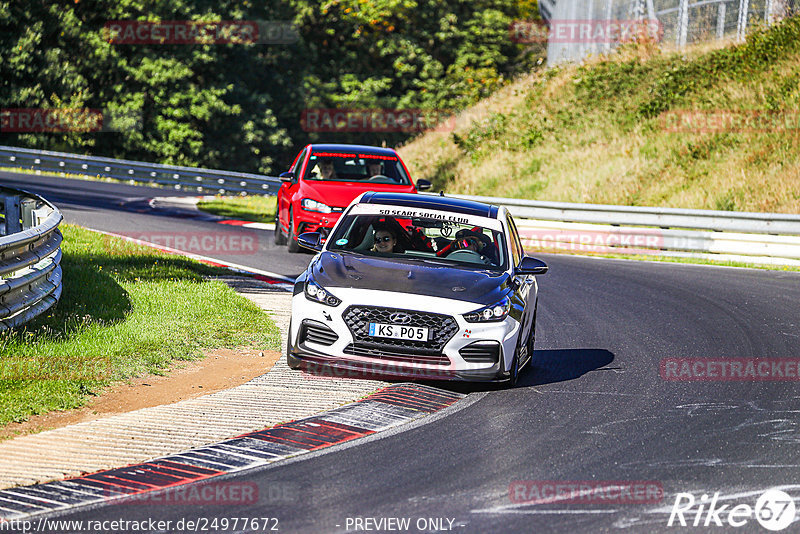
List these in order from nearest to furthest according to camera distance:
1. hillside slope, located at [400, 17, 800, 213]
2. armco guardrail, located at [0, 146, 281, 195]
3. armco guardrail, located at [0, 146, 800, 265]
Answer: armco guardrail, located at [0, 146, 800, 265] → hillside slope, located at [400, 17, 800, 213] → armco guardrail, located at [0, 146, 281, 195]

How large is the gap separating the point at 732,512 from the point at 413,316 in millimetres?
3407

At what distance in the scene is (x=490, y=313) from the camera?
8836 mm

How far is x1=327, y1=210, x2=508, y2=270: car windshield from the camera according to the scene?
9953 millimetres

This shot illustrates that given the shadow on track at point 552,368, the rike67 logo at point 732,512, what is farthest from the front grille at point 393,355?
the rike67 logo at point 732,512

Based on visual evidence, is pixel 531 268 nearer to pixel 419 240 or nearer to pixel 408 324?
pixel 419 240

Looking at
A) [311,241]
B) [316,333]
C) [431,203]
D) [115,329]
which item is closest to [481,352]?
[316,333]

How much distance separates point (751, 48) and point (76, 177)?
70.3 ft

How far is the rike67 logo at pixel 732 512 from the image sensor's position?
5.66 metres

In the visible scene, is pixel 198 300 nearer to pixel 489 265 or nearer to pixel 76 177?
pixel 489 265

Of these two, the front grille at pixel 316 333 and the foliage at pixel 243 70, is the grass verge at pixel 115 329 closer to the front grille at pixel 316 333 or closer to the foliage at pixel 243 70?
the front grille at pixel 316 333

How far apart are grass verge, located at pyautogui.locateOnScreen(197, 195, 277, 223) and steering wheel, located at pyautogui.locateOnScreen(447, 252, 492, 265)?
15290mm

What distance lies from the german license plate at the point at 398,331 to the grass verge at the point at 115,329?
2.02 metres

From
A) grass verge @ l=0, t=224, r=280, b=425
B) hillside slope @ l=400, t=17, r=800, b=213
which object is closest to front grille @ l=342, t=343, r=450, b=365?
grass verge @ l=0, t=224, r=280, b=425

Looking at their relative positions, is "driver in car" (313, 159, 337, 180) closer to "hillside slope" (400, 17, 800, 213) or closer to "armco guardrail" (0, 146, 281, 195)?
"hillside slope" (400, 17, 800, 213)
